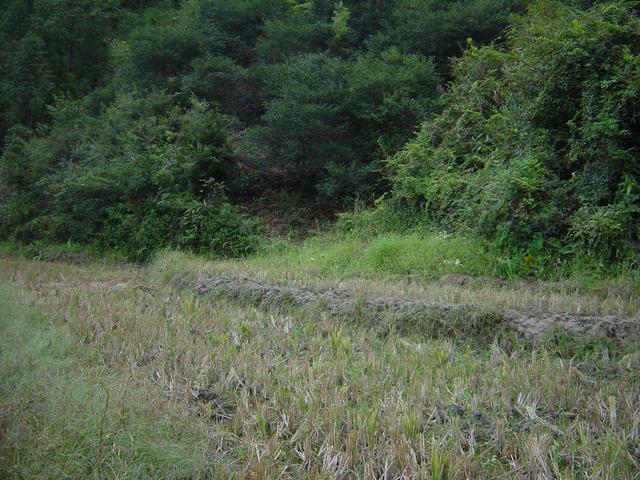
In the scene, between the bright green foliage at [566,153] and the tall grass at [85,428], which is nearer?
the tall grass at [85,428]

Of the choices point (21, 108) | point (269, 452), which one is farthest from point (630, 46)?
point (21, 108)

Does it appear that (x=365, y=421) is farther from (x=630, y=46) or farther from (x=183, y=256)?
(x=183, y=256)

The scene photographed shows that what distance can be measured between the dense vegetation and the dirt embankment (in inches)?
105

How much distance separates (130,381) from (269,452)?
1519 millimetres

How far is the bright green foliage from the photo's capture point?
7.75 m

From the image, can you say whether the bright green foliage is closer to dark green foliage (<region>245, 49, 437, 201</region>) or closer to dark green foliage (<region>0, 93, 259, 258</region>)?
dark green foliage (<region>245, 49, 437, 201</region>)

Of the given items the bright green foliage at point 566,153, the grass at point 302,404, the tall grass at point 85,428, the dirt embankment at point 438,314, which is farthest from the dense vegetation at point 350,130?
the tall grass at point 85,428

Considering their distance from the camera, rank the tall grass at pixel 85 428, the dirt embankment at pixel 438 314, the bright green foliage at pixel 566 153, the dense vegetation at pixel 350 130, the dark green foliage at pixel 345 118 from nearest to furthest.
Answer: the tall grass at pixel 85 428, the dirt embankment at pixel 438 314, the bright green foliage at pixel 566 153, the dense vegetation at pixel 350 130, the dark green foliage at pixel 345 118

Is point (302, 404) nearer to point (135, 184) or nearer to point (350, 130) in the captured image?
point (350, 130)

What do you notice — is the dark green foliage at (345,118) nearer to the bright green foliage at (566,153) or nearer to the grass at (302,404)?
the bright green foliage at (566,153)

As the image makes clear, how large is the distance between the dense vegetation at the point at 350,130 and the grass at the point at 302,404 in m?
4.20

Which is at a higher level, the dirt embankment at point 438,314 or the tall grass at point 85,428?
the tall grass at point 85,428

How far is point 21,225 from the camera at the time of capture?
1689 centimetres

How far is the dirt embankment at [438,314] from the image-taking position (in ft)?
16.9
